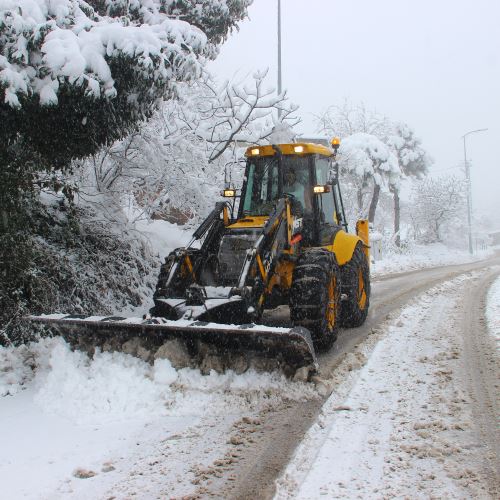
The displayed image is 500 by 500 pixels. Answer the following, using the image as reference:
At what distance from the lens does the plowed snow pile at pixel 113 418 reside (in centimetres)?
332

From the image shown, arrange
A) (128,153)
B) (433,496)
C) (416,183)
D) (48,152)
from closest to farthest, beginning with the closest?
(433,496) < (48,152) < (128,153) < (416,183)

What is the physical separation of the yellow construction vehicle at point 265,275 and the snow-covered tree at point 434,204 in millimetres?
35469

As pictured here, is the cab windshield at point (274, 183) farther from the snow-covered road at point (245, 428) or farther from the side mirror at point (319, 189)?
the snow-covered road at point (245, 428)

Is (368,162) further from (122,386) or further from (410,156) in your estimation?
(122,386)

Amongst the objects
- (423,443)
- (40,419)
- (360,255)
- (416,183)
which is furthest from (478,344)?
(416,183)

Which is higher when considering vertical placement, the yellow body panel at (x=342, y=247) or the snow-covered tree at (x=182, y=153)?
the snow-covered tree at (x=182, y=153)

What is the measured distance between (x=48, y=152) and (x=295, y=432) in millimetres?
4025

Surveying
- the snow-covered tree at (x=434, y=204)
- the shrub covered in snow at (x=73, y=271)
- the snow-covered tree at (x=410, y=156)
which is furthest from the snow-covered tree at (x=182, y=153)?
the snow-covered tree at (x=434, y=204)

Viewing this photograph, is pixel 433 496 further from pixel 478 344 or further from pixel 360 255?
pixel 360 255

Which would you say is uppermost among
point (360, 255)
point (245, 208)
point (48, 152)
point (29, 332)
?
point (48, 152)

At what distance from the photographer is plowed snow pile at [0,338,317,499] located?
3324 mm

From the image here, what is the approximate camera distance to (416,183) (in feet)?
143

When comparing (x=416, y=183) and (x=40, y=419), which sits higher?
(x=416, y=183)

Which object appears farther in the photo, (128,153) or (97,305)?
(128,153)
